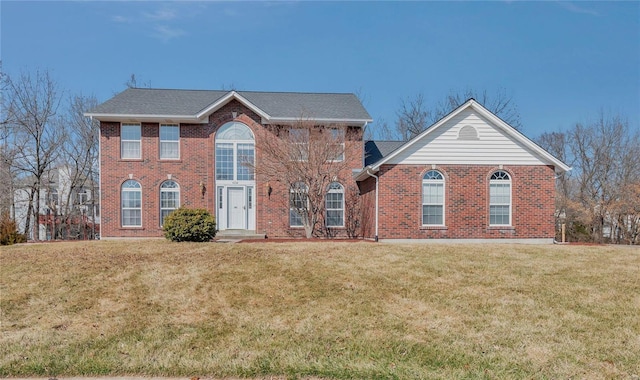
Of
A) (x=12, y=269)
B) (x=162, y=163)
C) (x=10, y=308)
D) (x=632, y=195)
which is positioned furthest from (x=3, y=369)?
(x=632, y=195)

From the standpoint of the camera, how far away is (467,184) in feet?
53.6

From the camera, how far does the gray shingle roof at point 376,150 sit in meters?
21.6

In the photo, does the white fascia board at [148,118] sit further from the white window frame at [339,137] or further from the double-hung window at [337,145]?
the double-hung window at [337,145]

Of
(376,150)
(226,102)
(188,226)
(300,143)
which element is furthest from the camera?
(376,150)

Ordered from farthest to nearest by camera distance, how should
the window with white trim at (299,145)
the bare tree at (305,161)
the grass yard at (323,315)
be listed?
the window with white trim at (299,145), the bare tree at (305,161), the grass yard at (323,315)

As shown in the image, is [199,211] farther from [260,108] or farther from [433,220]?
[433,220]

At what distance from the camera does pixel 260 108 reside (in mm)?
20062

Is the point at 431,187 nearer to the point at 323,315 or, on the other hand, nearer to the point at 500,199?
the point at 500,199

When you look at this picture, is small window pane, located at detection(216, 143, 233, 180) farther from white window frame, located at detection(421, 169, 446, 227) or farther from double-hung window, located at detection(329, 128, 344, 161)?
white window frame, located at detection(421, 169, 446, 227)

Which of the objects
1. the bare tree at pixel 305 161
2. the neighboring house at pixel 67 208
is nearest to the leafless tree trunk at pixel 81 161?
the neighboring house at pixel 67 208

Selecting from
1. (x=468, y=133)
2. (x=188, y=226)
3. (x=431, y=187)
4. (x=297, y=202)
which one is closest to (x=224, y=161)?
(x=297, y=202)

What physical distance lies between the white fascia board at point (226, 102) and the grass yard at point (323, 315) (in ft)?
31.0

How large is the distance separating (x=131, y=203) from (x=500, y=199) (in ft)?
54.2

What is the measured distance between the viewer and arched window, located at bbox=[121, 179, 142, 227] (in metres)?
19.4
